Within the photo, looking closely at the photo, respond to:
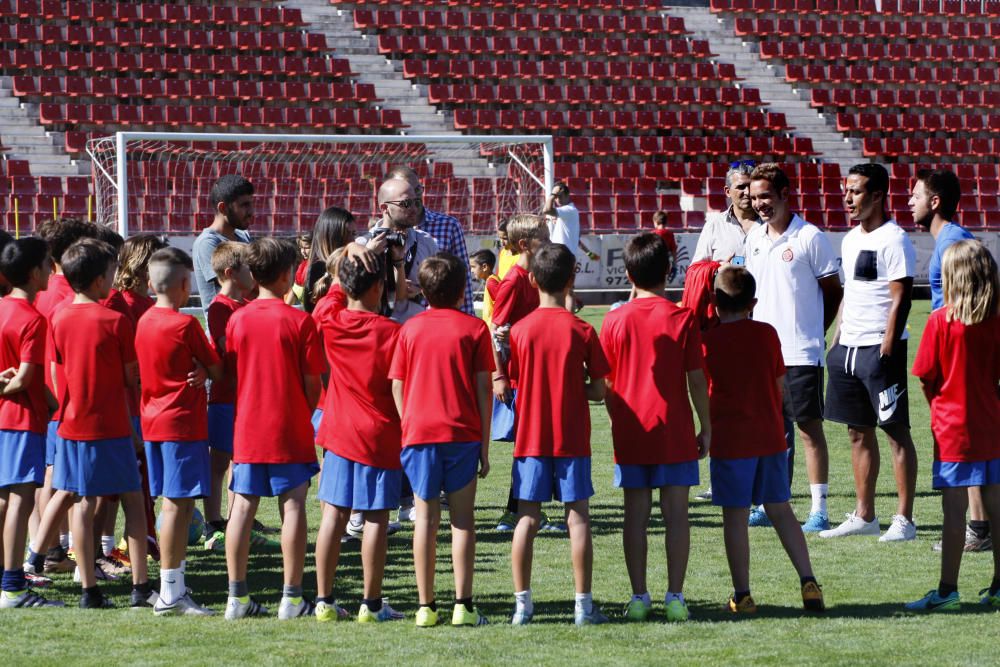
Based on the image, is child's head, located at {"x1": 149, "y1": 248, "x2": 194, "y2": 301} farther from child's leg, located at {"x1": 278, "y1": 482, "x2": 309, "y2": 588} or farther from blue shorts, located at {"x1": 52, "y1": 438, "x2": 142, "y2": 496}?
child's leg, located at {"x1": 278, "y1": 482, "x2": 309, "y2": 588}

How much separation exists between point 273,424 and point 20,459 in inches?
49.1

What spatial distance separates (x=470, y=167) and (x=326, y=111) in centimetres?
361

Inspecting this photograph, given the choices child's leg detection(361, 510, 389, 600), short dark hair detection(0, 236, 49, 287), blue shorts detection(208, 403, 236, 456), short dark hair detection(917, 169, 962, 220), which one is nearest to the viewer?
child's leg detection(361, 510, 389, 600)

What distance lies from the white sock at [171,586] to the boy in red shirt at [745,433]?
2275 millimetres

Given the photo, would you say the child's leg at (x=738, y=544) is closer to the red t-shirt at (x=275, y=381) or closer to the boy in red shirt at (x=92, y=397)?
the red t-shirt at (x=275, y=381)

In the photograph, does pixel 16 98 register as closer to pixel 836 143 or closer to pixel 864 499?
pixel 836 143

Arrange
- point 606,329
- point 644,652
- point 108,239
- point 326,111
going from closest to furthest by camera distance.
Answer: point 644,652, point 606,329, point 108,239, point 326,111

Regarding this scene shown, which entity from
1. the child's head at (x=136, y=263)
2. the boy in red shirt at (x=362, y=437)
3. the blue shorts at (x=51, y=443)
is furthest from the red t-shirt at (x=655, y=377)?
the blue shorts at (x=51, y=443)

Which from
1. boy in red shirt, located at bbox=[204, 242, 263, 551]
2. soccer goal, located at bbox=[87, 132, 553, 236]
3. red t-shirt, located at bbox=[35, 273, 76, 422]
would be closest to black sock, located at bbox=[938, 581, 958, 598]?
boy in red shirt, located at bbox=[204, 242, 263, 551]

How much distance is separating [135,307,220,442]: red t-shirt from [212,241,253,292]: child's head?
2.41ft

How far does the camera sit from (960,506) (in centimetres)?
568

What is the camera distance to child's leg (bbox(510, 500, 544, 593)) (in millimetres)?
5281

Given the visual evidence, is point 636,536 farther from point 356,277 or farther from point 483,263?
point 483,263

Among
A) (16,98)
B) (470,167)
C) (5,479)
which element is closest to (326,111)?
(470,167)
